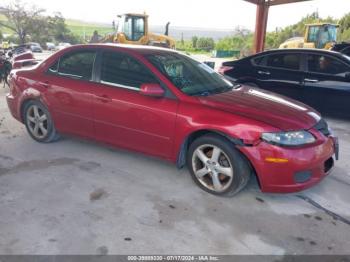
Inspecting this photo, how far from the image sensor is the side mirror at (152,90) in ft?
12.6

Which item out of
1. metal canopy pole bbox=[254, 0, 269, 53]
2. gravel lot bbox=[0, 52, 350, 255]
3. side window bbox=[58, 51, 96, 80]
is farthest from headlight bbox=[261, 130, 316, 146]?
metal canopy pole bbox=[254, 0, 269, 53]

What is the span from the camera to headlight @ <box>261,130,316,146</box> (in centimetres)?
339

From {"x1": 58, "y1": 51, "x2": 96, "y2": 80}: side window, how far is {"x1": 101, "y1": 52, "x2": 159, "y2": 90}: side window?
0.22 meters

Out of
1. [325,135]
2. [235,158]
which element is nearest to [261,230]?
[235,158]

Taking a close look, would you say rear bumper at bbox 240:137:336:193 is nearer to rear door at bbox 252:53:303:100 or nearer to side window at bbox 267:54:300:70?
rear door at bbox 252:53:303:100

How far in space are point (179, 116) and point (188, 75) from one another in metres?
0.75

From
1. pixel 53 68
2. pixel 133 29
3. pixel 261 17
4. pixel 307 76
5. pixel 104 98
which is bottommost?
pixel 104 98

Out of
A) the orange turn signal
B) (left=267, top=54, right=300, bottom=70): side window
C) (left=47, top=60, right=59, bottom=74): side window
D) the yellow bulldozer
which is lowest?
the orange turn signal

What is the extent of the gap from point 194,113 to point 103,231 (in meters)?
1.48

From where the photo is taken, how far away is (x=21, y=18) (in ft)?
160

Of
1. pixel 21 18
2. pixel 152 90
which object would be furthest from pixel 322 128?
pixel 21 18

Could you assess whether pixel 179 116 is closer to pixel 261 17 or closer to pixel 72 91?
pixel 72 91

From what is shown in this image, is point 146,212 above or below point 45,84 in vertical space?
below

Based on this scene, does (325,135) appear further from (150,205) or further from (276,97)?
(150,205)
